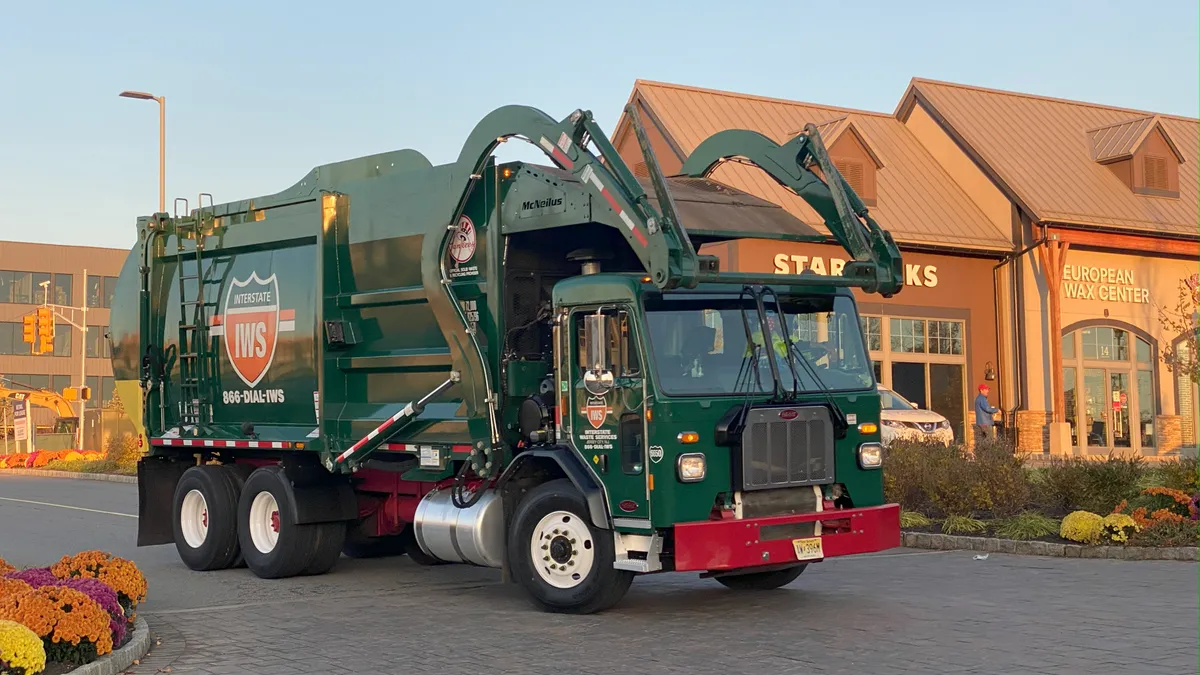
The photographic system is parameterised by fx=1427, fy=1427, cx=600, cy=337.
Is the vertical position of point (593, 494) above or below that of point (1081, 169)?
below

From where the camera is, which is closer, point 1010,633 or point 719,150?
point 1010,633

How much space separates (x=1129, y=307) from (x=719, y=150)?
26.9 meters

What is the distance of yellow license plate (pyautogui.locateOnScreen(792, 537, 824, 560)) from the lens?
35.2ft

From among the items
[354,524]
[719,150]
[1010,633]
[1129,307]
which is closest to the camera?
[1010,633]

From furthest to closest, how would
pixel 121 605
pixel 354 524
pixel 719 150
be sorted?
pixel 354 524 → pixel 719 150 → pixel 121 605

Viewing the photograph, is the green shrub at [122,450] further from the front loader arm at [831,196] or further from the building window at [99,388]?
the building window at [99,388]

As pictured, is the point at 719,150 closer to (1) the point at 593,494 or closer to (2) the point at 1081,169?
(1) the point at 593,494

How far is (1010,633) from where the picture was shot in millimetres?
9672

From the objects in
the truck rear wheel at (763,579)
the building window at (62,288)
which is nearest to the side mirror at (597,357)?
the truck rear wheel at (763,579)

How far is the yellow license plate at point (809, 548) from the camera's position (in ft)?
35.2

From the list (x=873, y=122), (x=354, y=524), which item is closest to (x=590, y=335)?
(x=354, y=524)

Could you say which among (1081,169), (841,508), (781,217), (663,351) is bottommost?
(841,508)

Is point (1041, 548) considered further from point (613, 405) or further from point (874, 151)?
point (874, 151)

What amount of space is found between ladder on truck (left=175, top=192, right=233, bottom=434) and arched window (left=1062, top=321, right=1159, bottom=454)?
25.4m
